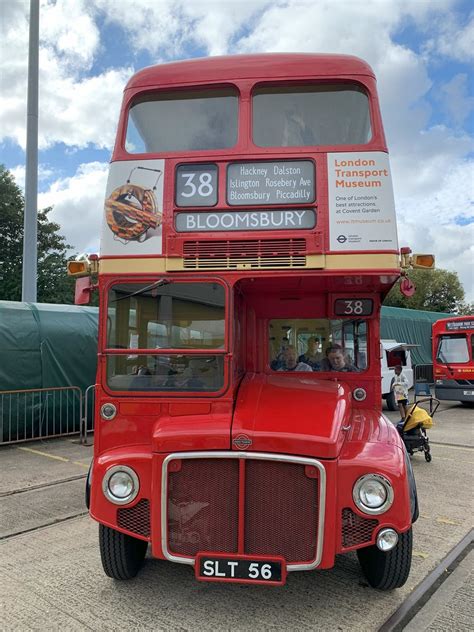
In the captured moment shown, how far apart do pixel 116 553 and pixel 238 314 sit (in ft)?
6.71

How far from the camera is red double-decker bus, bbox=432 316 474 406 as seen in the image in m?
15.3

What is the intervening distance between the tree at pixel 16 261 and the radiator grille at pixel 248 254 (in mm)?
22012

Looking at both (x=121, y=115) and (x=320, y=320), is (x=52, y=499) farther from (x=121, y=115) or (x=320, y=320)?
(x=121, y=115)

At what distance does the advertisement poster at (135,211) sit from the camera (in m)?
4.02

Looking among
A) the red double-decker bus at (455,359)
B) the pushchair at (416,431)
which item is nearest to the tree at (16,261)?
the red double-decker bus at (455,359)

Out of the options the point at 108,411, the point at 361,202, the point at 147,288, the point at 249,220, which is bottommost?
the point at 108,411

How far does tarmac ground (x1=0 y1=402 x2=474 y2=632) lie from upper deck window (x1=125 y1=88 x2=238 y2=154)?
3.37 meters

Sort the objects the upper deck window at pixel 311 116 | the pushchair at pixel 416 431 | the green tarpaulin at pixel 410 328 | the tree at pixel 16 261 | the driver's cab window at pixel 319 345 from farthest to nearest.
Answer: the tree at pixel 16 261 < the green tarpaulin at pixel 410 328 < the pushchair at pixel 416 431 < the driver's cab window at pixel 319 345 < the upper deck window at pixel 311 116

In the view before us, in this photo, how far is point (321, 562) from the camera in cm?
313

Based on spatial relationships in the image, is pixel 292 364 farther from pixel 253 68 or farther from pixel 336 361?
pixel 253 68

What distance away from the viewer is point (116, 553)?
371cm

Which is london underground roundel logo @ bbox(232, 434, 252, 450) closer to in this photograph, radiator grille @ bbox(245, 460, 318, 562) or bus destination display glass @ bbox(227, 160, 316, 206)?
radiator grille @ bbox(245, 460, 318, 562)

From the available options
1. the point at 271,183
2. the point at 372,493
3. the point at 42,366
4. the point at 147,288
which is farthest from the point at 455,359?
→ the point at 147,288

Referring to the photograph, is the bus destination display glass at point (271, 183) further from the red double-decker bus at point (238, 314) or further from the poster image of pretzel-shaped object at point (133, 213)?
the poster image of pretzel-shaped object at point (133, 213)
